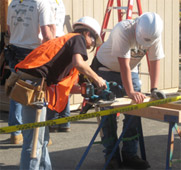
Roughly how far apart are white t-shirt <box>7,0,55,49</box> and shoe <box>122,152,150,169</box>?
1753 millimetres

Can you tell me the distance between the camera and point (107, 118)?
4.12 m

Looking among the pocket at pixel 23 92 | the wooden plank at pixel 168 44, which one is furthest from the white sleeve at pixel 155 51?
the wooden plank at pixel 168 44

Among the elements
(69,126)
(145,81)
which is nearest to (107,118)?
(69,126)

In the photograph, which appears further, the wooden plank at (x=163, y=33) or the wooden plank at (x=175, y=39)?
the wooden plank at (x=175, y=39)

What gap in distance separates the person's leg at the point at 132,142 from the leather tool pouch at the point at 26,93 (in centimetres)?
127

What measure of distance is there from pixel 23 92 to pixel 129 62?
135cm

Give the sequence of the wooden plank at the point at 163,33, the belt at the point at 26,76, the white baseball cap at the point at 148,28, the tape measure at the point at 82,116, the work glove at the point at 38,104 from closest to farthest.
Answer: the tape measure at the point at 82,116 < the work glove at the point at 38,104 < the belt at the point at 26,76 < the white baseball cap at the point at 148,28 < the wooden plank at the point at 163,33

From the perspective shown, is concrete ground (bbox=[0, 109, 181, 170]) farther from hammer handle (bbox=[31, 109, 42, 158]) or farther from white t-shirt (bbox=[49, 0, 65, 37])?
white t-shirt (bbox=[49, 0, 65, 37])

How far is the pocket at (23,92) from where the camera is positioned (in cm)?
313

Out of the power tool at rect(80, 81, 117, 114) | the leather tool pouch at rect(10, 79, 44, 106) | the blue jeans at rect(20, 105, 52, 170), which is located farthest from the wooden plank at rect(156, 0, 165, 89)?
the leather tool pouch at rect(10, 79, 44, 106)

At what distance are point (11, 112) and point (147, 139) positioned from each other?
1.85m

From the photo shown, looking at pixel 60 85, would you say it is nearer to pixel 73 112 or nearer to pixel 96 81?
pixel 96 81

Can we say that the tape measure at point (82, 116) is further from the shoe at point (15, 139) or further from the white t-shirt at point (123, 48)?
the shoe at point (15, 139)

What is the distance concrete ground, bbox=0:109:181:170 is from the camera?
430 centimetres
